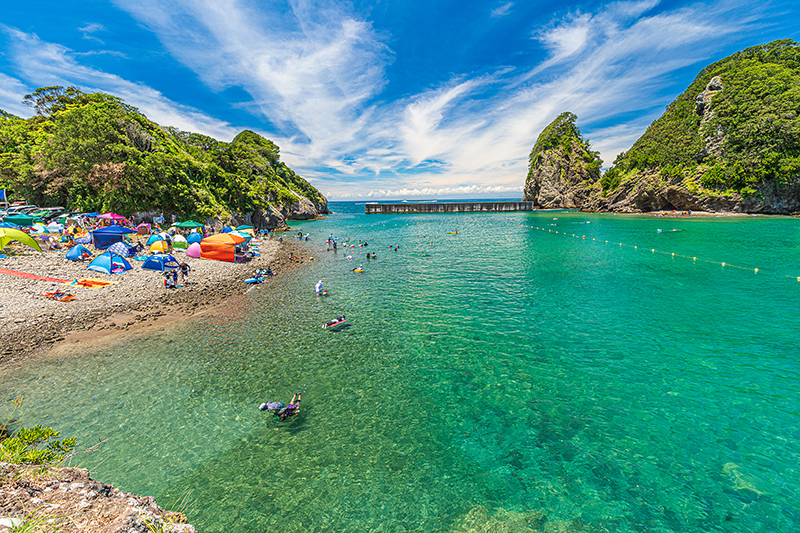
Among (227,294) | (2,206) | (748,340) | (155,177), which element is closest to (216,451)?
(227,294)

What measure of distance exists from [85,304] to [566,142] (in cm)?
17061

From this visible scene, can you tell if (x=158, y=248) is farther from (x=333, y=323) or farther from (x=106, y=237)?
(x=333, y=323)

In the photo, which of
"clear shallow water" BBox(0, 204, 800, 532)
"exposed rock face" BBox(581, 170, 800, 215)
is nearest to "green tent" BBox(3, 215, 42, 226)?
"clear shallow water" BBox(0, 204, 800, 532)

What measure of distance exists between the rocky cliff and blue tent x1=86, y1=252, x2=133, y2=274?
124m

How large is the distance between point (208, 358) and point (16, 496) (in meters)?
10.8

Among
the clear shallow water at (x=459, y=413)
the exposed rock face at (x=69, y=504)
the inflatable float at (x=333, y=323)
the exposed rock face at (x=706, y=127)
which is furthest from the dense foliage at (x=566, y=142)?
the exposed rock face at (x=69, y=504)

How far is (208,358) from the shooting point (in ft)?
47.7

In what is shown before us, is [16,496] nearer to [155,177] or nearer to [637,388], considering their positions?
[637,388]

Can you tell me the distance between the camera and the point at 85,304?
19484 millimetres

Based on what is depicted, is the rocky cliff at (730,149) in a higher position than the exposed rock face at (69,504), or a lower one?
higher

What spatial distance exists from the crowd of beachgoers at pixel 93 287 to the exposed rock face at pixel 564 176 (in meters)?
142

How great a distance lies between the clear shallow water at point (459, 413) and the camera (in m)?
7.43

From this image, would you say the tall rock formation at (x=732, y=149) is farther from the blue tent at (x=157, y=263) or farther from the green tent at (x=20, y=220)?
the green tent at (x=20, y=220)

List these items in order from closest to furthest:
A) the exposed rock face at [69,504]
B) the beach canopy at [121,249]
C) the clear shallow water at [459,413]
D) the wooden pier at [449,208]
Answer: the exposed rock face at [69,504], the clear shallow water at [459,413], the beach canopy at [121,249], the wooden pier at [449,208]
